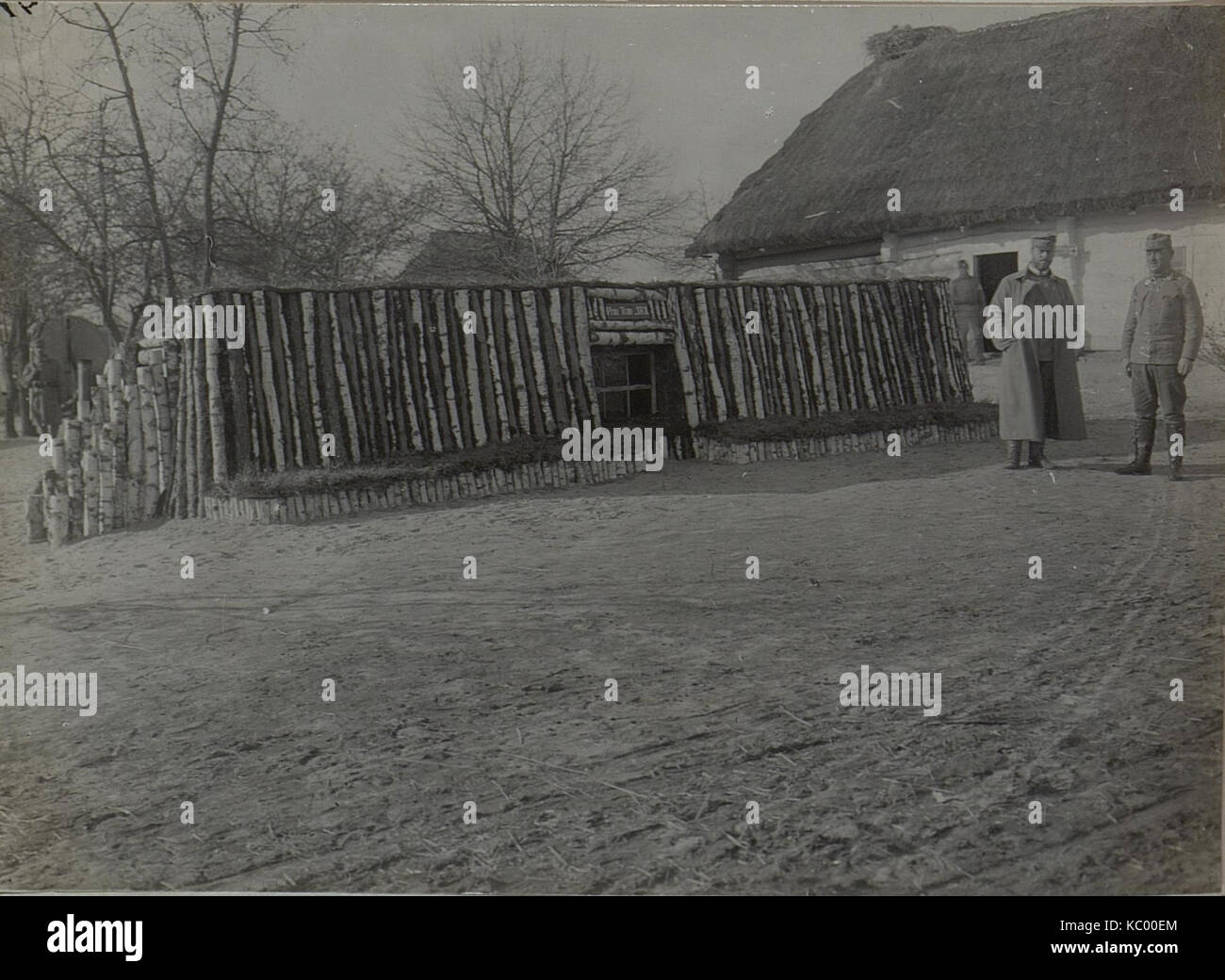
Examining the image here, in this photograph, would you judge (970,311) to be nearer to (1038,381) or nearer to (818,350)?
(1038,381)

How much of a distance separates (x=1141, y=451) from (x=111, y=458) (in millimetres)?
4423

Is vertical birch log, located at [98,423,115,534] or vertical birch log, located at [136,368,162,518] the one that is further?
vertical birch log, located at [136,368,162,518]

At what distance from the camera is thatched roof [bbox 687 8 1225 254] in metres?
4.38

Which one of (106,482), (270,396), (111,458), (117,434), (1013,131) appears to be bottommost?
(106,482)

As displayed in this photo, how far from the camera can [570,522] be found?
4.59m

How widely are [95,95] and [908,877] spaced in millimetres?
4080

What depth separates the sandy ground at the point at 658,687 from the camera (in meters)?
Answer: 3.36

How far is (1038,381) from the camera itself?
15.0 ft

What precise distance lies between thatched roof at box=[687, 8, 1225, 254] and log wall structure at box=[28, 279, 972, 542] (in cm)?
47

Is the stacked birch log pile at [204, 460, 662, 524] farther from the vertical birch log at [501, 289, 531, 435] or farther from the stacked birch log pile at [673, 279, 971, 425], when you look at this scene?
the stacked birch log pile at [673, 279, 971, 425]

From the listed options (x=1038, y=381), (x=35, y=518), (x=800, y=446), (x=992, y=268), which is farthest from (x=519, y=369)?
(x=992, y=268)

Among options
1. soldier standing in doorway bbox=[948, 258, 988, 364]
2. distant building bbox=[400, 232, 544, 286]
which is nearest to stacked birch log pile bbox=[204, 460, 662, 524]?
distant building bbox=[400, 232, 544, 286]
